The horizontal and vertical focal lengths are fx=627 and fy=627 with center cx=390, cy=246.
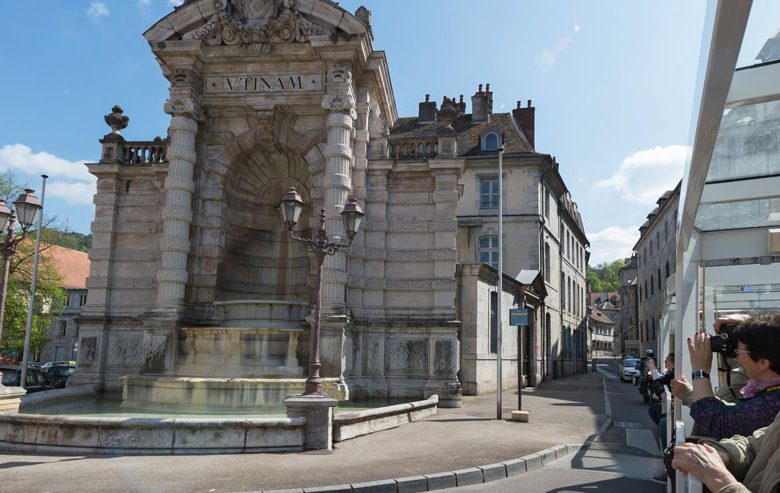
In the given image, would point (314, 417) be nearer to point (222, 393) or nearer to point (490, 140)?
point (222, 393)

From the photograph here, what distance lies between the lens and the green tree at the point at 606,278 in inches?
4906

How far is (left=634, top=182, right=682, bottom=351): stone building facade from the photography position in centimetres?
3603

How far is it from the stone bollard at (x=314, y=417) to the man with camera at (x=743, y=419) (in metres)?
6.27

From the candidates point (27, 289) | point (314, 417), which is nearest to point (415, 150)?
point (314, 417)

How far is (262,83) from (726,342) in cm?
1482

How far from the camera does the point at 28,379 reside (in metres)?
18.0

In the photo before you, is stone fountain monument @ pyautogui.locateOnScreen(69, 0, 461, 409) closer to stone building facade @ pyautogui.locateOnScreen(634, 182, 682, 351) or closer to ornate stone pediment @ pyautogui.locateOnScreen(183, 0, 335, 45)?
ornate stone pediment @ pyautogui.locateOnScreen(183, 0, 335, 45)

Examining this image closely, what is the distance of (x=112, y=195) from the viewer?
1723 centimetres

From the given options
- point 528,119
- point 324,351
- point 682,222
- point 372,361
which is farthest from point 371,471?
point 528,119

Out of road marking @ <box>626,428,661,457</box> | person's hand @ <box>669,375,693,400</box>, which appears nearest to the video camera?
person's hand @ <box>669,375,693,400</box>

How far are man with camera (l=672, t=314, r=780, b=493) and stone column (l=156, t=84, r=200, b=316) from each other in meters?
13.6

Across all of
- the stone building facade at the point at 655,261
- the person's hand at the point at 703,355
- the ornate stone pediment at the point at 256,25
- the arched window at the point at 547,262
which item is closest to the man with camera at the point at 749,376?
the person's hand at the point at 703,355

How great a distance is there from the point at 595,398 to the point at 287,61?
1308 cm

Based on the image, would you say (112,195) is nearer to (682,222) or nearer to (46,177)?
(46,177)
